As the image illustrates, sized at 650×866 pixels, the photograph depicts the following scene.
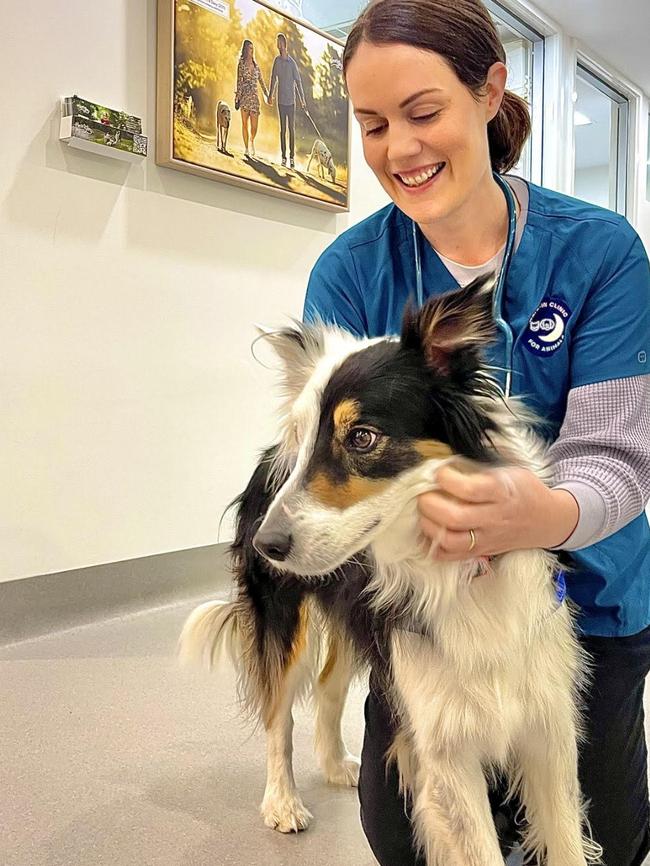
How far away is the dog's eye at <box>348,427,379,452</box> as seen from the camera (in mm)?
1083

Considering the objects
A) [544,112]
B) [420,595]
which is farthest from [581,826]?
[544,112]

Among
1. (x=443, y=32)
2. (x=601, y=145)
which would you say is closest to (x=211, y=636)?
(x=443, y=32)

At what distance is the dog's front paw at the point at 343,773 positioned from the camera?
1.98 meters

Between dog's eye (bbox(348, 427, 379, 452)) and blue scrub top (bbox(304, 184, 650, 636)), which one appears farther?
blue scrub top (bbox(304, 184, 650, 636))

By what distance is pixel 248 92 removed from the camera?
133 inches

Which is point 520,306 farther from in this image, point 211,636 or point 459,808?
point 211,636

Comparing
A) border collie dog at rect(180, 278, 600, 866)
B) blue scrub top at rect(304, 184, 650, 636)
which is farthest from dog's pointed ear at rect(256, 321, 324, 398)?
blue scrub top at rect(304, 184, 650, 636)

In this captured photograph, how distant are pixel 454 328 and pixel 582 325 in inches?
16.2

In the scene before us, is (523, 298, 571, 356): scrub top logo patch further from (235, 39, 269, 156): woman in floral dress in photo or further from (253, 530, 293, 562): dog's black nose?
(235, 39, 269, 156): woman in floral dress in photo

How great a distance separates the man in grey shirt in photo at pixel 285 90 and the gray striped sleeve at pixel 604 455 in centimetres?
255

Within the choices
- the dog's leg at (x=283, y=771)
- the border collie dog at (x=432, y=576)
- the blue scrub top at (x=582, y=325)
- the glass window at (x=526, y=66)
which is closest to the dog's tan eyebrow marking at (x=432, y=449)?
the border collie dog at (x=432, y=576)

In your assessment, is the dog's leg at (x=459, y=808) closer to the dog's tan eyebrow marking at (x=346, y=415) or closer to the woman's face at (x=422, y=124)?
the dog's tan eyebrow marking at (x=346, y=415)

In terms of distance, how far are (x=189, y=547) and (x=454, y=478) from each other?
7.86 ft

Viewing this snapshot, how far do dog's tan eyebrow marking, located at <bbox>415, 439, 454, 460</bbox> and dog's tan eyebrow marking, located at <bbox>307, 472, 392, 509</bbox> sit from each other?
0.22 ft
